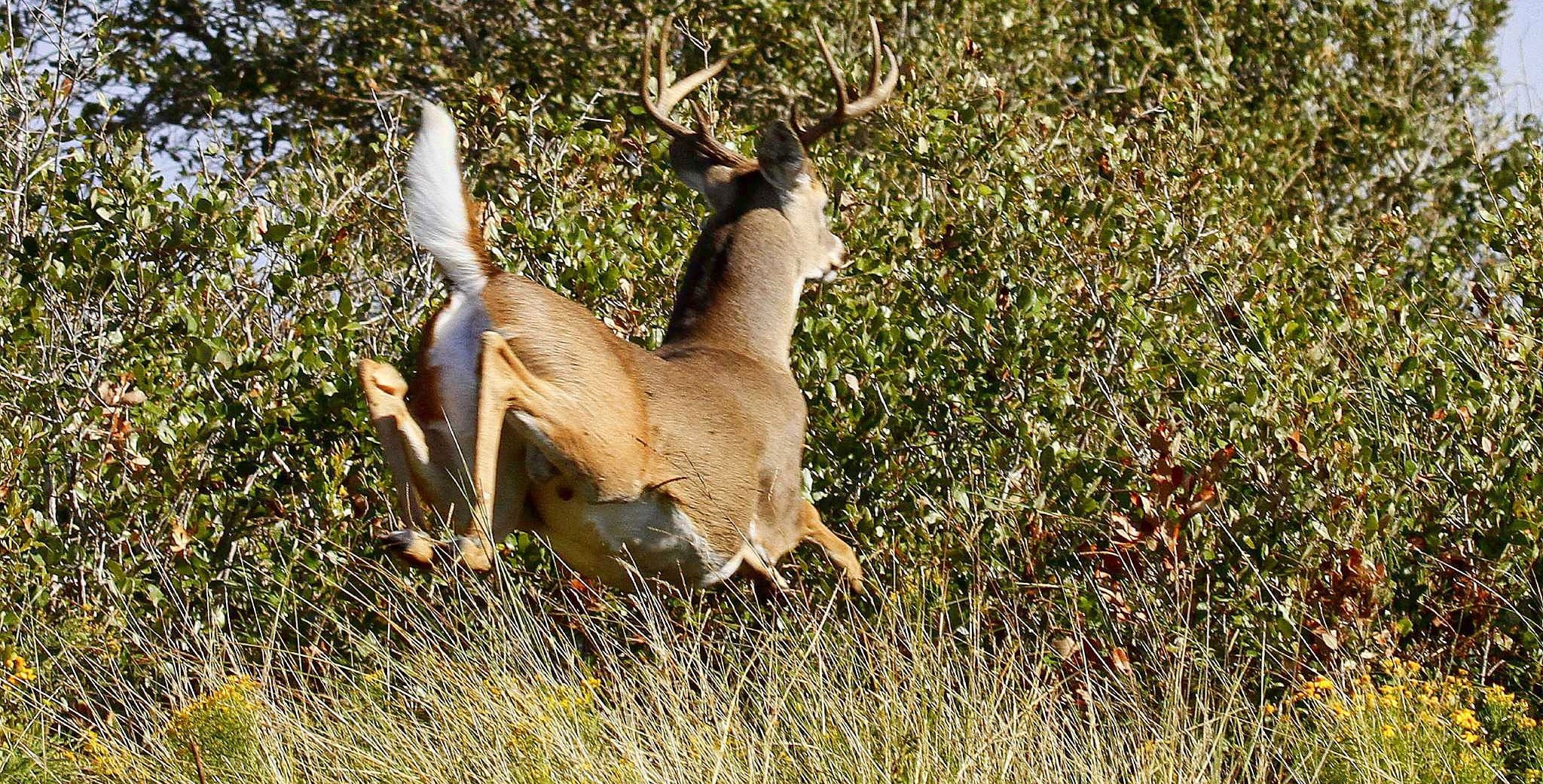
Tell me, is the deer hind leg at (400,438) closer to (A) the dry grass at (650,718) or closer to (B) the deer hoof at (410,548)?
(B) the deer hoof at (410,548)

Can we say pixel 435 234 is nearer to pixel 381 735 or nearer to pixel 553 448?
pixel 553 448

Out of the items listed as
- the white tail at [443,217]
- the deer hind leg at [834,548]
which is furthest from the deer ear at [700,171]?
the white tail at [443,217]

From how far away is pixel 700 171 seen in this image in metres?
6.59

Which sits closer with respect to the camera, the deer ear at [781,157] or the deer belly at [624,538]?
the deer belly at [624,538]

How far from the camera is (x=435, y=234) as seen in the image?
185 inches

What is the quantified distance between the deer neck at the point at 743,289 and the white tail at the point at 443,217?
128 cm

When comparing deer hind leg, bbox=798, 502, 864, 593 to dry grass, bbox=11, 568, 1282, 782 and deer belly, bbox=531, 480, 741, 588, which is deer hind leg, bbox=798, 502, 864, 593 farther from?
deer belly, bbox=531, 480, 741, 588

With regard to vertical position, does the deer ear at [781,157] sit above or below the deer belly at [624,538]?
above

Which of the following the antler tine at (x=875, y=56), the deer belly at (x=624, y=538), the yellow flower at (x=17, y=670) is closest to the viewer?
the deer belly at (x=624, y=538)

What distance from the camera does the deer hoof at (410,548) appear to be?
14.1 feet

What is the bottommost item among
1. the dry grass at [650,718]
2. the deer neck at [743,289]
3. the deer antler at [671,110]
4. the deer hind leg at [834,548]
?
the dry grass at [650,718]

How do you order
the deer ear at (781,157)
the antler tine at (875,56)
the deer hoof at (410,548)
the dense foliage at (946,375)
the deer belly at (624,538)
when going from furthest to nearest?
the antler tine at (875,56) → the deer ear at (781,157) → the dense foliage at (946,375) → the deer belly at (624,538) → the deer hoof at (410,548)

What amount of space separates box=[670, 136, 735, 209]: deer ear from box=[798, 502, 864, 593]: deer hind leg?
3.97 ft

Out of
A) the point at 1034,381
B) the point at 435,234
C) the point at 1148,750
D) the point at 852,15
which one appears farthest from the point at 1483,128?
the point at 435,234
